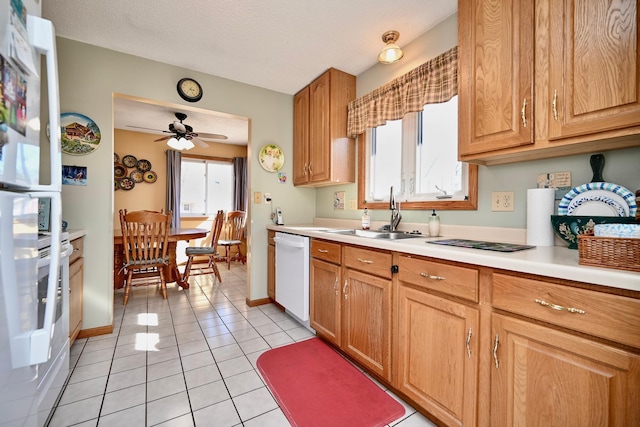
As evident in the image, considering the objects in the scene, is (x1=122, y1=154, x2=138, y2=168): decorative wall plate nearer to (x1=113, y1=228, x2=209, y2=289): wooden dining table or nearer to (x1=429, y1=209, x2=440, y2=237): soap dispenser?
(x1=113, y1=228, x2=209, y2=289): wooden dining table

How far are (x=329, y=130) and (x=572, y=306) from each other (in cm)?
220

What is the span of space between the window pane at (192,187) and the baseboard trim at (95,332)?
11.0ft

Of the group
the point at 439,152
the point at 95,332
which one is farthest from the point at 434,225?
the point at 95,332

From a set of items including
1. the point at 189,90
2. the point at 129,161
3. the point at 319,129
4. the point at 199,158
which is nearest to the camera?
the point at 189,90

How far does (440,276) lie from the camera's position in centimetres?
126

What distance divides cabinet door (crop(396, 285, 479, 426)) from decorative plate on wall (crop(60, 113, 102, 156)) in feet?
8.82

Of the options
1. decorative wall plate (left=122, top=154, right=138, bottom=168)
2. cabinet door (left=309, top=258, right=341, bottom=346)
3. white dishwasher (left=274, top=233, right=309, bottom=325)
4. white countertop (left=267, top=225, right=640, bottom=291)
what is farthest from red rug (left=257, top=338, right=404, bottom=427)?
decorative wall plate (left=122, top=154, right=138, bottom=168)

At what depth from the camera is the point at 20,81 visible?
759 millimetres

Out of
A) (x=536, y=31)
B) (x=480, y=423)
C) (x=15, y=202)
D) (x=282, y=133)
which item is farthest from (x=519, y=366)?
(x=282, y=133)

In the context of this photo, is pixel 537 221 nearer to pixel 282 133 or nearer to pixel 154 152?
pixel 282 133

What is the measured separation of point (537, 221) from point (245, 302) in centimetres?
281

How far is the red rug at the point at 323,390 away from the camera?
1.40 m

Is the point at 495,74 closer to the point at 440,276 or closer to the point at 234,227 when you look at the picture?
the point at 440,276

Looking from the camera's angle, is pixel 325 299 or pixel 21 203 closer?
pixel 21 203
